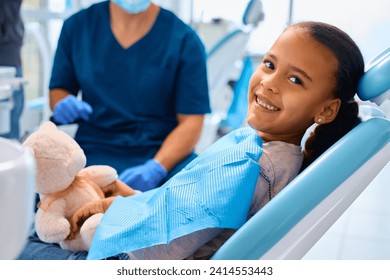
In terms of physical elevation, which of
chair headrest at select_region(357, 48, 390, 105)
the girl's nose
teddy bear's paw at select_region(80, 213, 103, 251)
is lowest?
teddy bear's paw at select_region(80, 213, 103, 251)

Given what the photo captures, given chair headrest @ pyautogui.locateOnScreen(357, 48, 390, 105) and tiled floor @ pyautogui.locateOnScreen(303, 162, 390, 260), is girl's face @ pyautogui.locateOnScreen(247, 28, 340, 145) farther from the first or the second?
tiled floor @ pyautogui.locateOnScreen(303, 162, 390, 260)

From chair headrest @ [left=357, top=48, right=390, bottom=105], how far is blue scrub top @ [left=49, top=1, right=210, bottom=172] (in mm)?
773

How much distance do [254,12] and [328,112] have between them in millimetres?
1521

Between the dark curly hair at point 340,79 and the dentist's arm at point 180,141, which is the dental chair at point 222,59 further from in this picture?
the dark curly hair at point 340,79

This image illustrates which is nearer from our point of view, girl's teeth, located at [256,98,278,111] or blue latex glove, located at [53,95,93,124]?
girl's teeth, located at [256,98,278,111]

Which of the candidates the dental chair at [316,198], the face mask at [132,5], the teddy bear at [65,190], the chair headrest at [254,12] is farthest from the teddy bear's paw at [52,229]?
the chair headrest at [254,12]

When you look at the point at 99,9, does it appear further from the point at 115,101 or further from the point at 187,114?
the point at 187,114

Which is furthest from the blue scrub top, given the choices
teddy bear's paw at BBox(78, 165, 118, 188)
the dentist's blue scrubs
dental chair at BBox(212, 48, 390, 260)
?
dental chair at BBox(212, 48, 390, 260)

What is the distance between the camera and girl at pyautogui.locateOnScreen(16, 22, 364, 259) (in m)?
0.85

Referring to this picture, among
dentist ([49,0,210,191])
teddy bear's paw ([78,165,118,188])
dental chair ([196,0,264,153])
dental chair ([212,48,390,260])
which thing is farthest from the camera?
dental chair ([196,0,264,153])

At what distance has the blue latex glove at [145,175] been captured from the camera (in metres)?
1.30

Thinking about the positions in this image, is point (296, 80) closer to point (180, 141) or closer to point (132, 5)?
point (180, 141)

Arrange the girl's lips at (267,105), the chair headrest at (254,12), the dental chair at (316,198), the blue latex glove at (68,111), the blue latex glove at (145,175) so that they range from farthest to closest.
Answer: the chair headrest at (254,12) < the blue latex glove at (68,111) < the blue latex glove at (145,175) < the girl's lips at (267,105) < the dental chair at (316,198)

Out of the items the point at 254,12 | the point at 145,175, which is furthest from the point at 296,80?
the point at 254,12
